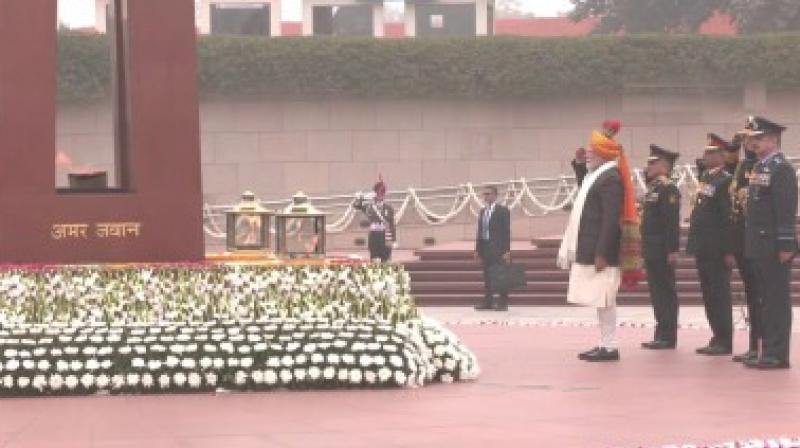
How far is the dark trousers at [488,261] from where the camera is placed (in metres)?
19.7

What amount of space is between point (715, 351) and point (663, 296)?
0.70 meters

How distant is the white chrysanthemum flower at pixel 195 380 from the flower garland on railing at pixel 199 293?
0.70 metres

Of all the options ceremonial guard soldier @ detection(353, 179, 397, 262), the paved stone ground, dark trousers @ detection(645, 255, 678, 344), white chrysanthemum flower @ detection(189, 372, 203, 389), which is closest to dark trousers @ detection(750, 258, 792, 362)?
the paved stone ground

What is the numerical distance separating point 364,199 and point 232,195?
8.09m

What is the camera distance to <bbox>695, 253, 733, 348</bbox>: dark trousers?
11.8 meters

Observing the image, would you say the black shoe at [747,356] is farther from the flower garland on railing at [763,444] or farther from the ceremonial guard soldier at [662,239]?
the flower garland on railing at [763,444]

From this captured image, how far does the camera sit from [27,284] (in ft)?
31.7

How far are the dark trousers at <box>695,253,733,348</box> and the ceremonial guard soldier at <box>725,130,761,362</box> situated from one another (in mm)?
221

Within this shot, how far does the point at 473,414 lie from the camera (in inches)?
Answer: 324

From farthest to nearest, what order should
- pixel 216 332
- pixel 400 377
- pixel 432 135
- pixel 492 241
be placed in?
pixel 432 135, pixel 492 241, pixel 216 332, pixel 400 377

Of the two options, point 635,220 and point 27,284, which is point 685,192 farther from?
point 27,284

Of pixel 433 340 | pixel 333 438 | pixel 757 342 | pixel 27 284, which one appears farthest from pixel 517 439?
pixel 757 342

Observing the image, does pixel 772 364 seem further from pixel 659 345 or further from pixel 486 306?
pixel 486 306

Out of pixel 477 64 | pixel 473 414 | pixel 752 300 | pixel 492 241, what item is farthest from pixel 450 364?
pixel 477 64
